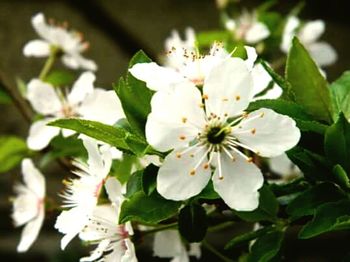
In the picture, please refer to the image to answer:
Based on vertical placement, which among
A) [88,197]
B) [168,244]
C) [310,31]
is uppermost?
[88,197]

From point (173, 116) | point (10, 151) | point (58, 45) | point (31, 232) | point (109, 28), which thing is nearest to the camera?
point (173, 116)

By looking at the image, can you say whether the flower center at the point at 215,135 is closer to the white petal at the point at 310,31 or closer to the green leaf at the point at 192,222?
the green leaf at the point at 192,222

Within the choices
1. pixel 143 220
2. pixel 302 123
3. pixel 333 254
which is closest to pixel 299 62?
pixel 302 123

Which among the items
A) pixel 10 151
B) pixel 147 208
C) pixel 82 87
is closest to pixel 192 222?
pixel 147 208

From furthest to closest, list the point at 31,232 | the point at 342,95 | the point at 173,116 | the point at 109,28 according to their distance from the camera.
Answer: the point at 109,28, the point at 31,232, the point at 342,95, the point at 173,116

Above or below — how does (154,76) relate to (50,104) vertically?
above

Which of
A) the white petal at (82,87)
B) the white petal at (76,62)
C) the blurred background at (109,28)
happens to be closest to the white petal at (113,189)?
the white petal at (82,87)

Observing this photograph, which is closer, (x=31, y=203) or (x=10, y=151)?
(x=31, y=203)

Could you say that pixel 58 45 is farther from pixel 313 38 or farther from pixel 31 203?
pixel 313 38
